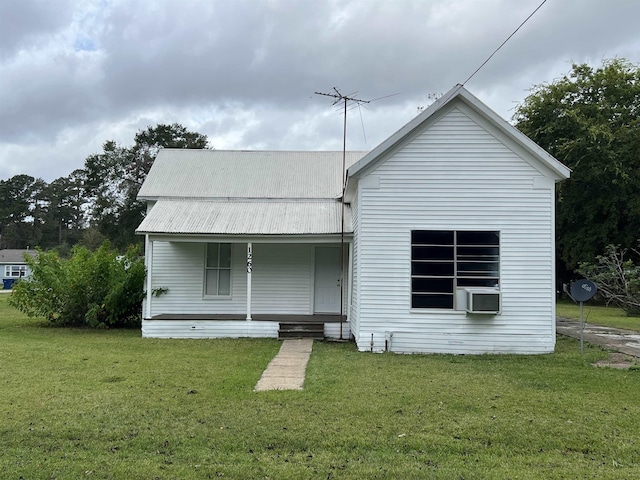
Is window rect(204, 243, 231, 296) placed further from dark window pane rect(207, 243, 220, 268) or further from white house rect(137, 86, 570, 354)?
white house rect(137, 86, 570, 354)

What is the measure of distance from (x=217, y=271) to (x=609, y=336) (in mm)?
10502

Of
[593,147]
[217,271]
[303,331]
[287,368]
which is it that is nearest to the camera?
[287,368]

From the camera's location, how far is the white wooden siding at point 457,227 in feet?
32.5

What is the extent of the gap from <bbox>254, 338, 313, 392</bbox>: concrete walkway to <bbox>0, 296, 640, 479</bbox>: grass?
0.21m

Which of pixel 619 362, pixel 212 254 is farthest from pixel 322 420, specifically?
pixel 212 254

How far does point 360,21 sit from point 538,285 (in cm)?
666

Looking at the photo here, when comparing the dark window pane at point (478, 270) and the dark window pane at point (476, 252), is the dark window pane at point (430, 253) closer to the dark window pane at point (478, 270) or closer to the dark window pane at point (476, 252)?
the dark window pane at point (476, 252)

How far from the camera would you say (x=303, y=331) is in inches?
463

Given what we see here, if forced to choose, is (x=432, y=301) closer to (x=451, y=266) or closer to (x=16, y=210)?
(x=451, y=266)

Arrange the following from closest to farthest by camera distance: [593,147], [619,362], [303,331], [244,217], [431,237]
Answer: [619,362]
[431,237]
[303,331]
[244,217]
[593,147]

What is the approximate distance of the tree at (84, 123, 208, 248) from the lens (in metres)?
36.1

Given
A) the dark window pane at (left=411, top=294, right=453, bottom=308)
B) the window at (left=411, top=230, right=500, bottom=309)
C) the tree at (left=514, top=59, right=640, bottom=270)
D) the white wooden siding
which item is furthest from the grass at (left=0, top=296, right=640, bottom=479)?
the tree at (left=514, top=59, right=640, bottom=270)

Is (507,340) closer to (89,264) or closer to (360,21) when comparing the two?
(360,21)

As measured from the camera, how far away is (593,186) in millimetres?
28625
